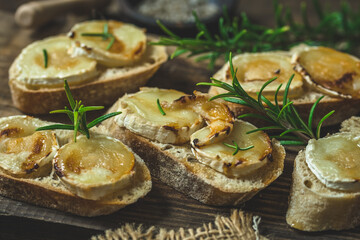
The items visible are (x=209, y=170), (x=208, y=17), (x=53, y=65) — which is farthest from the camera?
(x=208, y=17)

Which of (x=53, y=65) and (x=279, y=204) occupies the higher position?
(x=53, y=65)

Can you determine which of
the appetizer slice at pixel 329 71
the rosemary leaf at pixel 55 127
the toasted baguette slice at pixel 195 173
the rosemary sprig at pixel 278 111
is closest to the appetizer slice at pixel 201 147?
the toasted baguette slice at pixel 195 173

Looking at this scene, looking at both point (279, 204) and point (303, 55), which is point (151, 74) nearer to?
point (303, 55)

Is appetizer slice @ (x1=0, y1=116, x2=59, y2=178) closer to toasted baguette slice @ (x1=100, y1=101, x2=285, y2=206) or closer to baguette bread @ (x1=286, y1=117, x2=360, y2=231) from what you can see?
toasted baguette slice @ (x1=100, y1=101, x2=285, y2=206)

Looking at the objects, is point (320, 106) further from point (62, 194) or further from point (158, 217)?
point (62, 194)

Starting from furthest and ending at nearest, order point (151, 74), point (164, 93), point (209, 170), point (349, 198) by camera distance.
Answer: point (151, 74) → point (164, 93) → point (209, 170) → point (349, 198)

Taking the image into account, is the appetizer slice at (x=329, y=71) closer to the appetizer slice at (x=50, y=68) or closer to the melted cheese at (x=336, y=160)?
the melted cheese at (x=336, y=160)

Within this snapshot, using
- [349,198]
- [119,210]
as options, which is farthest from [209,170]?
[349,198]

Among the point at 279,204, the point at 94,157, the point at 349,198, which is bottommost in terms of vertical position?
the point at 279,204
